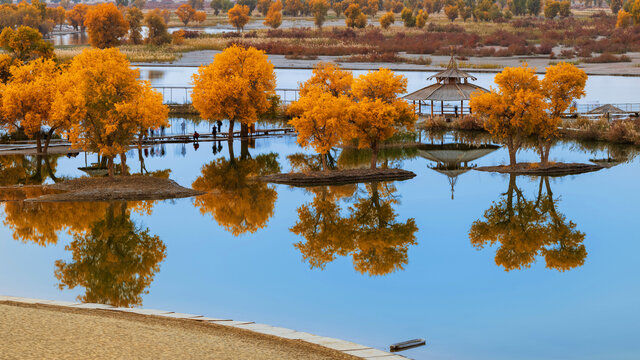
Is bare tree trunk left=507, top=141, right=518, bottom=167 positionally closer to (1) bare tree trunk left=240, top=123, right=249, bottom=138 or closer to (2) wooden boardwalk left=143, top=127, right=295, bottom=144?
(2) wooden boardwalk left=143, top=127, right=295, bottom=144

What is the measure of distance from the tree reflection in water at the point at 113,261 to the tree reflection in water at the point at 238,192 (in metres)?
5.19

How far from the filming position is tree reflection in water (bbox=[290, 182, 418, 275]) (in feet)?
129

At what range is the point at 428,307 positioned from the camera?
31.7 metres

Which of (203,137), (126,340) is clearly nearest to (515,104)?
(203,137)

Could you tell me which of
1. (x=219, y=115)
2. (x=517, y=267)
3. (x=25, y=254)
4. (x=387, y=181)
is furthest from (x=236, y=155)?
(x=517, y=267)

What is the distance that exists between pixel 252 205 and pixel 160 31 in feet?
412

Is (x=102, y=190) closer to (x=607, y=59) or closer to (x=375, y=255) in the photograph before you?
(x=375, y=255)

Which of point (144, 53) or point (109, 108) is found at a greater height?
point (144, 53)

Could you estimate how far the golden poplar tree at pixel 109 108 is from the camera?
5503 centimetres

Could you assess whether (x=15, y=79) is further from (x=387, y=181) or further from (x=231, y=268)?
(x=231, y=268)

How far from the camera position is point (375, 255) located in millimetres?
40250

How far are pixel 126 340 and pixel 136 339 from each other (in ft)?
0.91

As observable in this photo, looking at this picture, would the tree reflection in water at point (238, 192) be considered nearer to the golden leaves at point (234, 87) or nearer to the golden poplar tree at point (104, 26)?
the golden leaves at point (234, 87)

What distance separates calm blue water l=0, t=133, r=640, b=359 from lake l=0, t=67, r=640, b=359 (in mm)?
99
